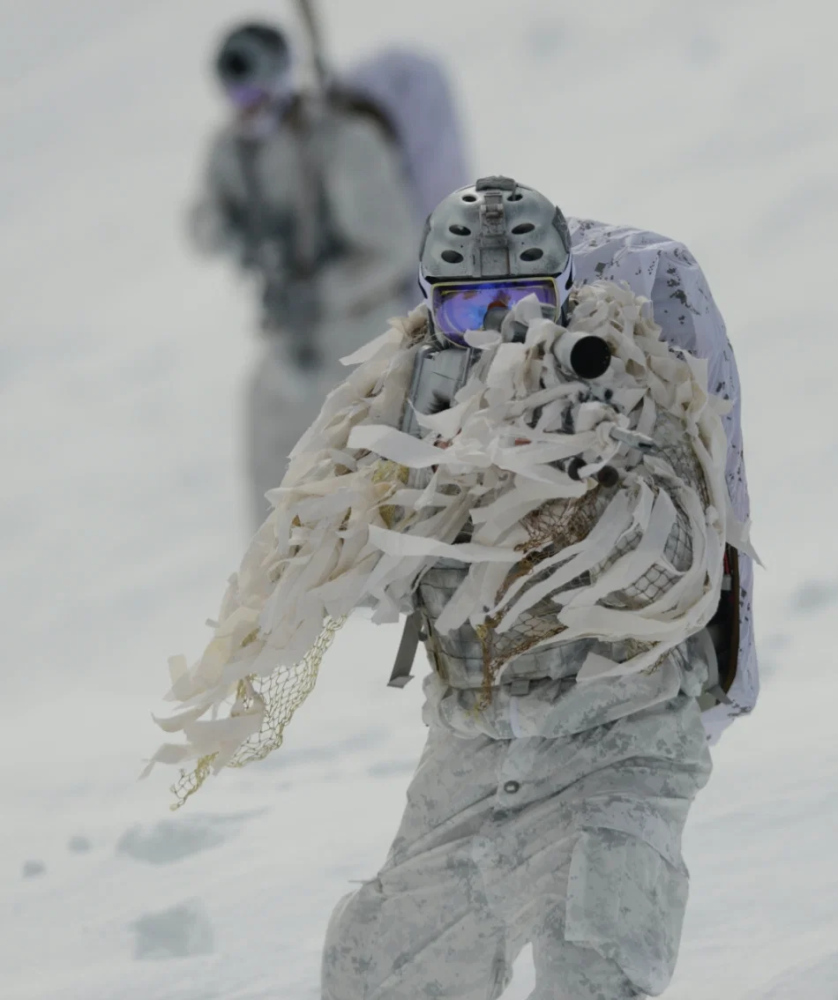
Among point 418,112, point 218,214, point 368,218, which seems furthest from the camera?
point 418,112

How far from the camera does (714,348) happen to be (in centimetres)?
266

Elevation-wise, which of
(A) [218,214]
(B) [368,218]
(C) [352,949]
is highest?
(A) [218,214]

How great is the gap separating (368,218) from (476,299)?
13.0 feet

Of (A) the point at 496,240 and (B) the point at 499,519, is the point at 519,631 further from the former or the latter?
(A) the point at 496,240

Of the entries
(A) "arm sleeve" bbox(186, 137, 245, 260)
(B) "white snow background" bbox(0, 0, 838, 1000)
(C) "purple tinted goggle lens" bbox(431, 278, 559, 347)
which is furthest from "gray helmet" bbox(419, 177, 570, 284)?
(A) "arm sleeve" bbox(186, 137, 245, 260)

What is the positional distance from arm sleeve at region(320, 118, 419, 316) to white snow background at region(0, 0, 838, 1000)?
0.20m

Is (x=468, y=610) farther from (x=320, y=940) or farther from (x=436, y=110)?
(x=436, y=110)

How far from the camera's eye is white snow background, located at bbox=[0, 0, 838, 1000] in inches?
137

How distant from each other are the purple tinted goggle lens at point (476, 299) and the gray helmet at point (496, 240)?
12 mm

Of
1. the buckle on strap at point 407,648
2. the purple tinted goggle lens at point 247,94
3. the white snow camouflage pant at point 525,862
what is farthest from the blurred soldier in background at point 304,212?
the white snow camouflage pant at point 525,862

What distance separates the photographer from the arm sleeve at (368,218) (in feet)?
20.7

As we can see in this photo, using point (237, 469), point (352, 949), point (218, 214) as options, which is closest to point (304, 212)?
point (218, 214)

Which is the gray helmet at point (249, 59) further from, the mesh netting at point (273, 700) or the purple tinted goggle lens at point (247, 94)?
the mesh netting at point (273, 700)

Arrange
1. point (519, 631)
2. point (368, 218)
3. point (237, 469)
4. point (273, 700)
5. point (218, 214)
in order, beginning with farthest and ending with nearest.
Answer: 1. point (237, 469)
2. point (218, 214)
3. point (368, 218)
4. point (273, 700)
5. point (519, 631)
